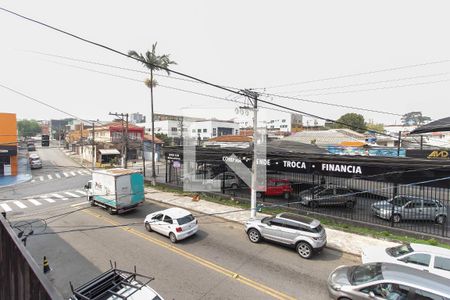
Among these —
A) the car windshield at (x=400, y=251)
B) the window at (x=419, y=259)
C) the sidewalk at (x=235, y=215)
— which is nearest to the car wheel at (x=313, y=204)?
the sidewalk at (x=235, y=215)

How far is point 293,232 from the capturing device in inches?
460

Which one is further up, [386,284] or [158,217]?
[386,284]

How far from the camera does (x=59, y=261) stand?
11.1 meters

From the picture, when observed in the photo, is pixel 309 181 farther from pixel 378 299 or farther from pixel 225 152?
pixel 378 299

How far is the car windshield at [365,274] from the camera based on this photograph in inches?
294

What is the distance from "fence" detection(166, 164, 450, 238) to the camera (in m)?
14.4

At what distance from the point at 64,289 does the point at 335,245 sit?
454 inches

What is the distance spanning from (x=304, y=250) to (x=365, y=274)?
12.1 feet

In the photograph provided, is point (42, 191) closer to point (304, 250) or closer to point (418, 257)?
point (304, 250)

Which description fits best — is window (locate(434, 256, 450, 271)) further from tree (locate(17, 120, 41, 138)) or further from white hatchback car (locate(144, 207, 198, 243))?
tree (locate(17, 120, 41, 138))

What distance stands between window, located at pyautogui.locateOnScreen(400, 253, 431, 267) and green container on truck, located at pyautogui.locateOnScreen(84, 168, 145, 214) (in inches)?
614

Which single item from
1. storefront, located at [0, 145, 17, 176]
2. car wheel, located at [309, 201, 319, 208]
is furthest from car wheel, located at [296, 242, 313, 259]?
storefront, located at [0, 145, 17, 176]

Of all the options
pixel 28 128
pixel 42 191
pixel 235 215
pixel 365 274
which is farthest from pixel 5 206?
pixel 28 128

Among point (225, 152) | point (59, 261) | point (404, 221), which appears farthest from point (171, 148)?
point (404, 221)
